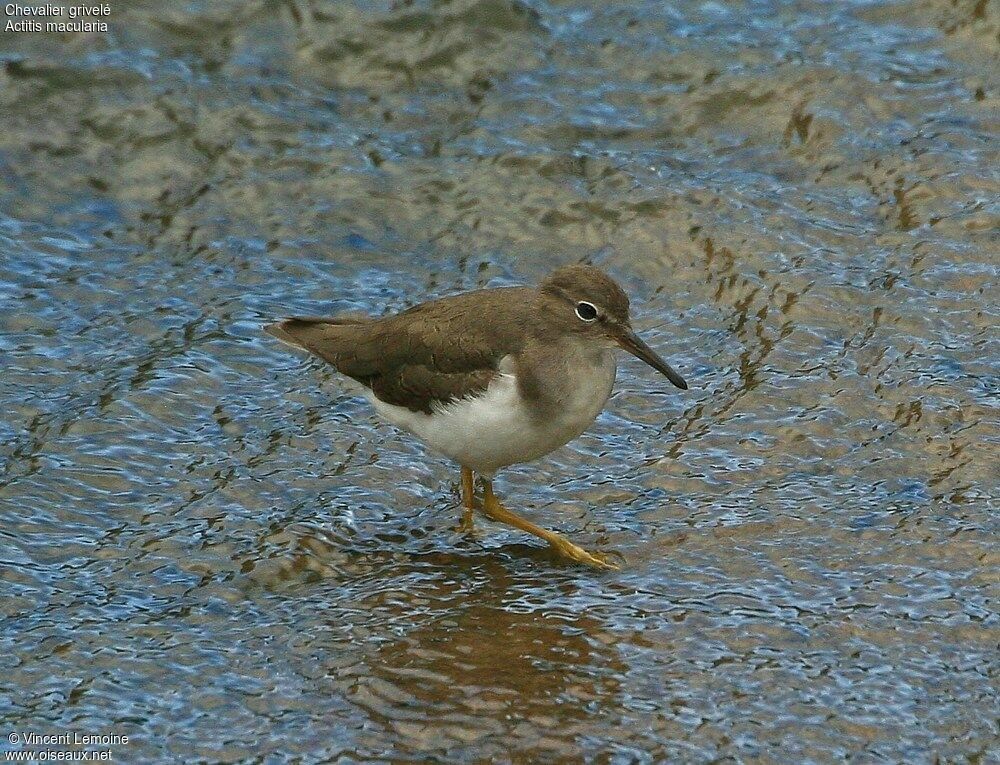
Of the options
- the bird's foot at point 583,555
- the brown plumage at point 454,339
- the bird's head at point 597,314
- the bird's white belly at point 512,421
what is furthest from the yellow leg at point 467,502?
the bird's head at point 597,314

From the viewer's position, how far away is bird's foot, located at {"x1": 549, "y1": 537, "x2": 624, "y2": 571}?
20.5ft

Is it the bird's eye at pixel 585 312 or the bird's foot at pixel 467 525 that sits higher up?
the bird's eye at pixel 585 312

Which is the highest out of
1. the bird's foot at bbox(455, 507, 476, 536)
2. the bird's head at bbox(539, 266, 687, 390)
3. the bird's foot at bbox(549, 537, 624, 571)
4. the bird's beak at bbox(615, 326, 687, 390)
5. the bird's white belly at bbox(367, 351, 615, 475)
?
the bird's head at bbox(539, 266, 687, 390)

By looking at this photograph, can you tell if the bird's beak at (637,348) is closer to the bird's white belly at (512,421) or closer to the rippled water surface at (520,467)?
the bird's white belly at (512,421)

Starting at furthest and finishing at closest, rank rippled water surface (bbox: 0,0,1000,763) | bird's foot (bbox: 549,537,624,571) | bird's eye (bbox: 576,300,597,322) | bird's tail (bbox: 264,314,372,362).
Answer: bird's tail (bbox: 264,314,372,362) < bird's eye (bbox: 576,300,597,322) < bird's foot (bbox: 549,537,624,571) < rippled water surface (bbox: 0,0,1000,763)

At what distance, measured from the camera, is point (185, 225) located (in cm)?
941

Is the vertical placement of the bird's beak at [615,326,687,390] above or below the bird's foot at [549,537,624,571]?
above

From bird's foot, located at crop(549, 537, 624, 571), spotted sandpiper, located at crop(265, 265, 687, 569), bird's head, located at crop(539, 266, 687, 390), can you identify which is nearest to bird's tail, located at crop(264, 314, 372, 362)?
spotted sandpiper, located at crop(265, 265, 687, 569)

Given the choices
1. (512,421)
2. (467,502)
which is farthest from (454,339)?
(467,502)

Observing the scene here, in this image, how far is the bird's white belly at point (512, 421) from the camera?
6.29 meters

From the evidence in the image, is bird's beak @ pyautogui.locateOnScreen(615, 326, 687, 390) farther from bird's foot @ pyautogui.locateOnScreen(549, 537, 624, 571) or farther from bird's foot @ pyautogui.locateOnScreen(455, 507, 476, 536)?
bird's foot @ pyautogui.locateOnScreen(455, 507, 476, 536)

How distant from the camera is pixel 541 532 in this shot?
6.50 m

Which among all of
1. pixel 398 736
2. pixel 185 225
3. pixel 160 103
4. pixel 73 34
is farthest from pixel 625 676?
pixel 73 34

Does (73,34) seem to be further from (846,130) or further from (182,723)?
(182,723)
